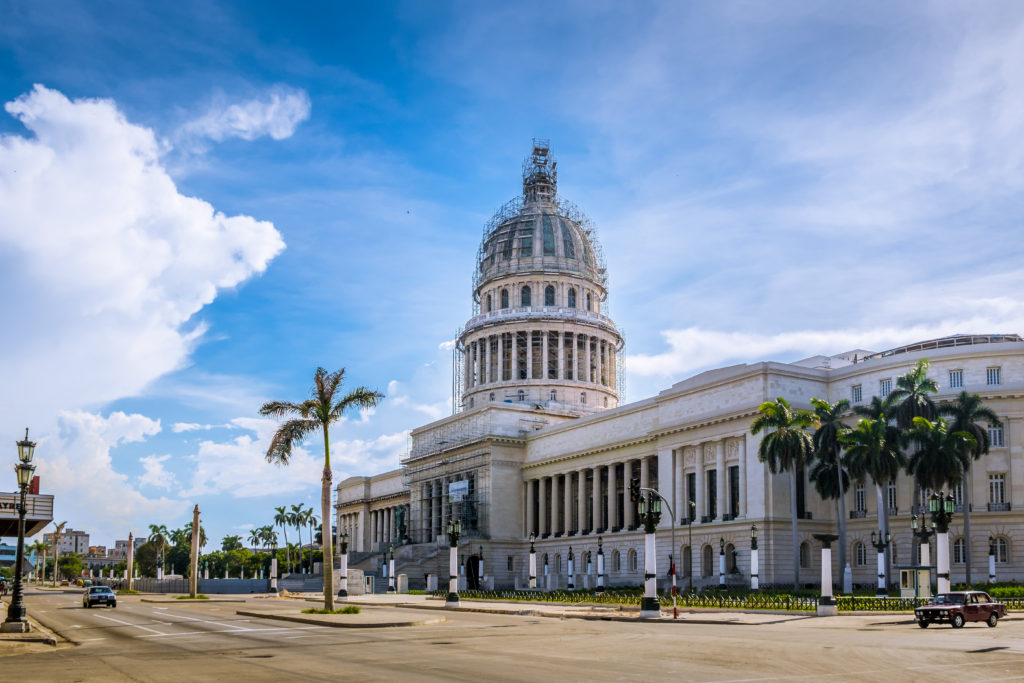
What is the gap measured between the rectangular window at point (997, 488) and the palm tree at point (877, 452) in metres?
8.78

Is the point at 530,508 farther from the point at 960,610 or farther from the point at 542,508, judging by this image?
the point at 960,610

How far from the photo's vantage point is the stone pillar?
3145 inches

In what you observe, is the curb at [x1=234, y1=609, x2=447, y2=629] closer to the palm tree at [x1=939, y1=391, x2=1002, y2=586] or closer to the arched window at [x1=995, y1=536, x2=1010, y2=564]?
the palm tree at [x1=939, y1=391, x2=1002, y2=586]

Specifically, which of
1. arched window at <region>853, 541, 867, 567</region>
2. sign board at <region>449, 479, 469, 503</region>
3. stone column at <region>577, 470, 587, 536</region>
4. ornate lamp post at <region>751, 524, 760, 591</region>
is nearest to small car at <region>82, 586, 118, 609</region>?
ornate lamp post at <region>751, 524, 760, 591</region>

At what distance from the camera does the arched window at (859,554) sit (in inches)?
2923

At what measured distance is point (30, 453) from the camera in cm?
3622

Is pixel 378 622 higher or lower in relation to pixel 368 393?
lower

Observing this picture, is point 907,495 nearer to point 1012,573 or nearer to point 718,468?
point 1012,573

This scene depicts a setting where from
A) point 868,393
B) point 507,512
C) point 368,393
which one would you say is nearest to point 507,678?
point 368,393

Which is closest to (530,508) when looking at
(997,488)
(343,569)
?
(343,569)

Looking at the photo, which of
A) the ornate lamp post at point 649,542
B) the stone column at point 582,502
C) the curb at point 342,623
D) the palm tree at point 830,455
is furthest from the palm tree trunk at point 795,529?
the curb at point 342,623

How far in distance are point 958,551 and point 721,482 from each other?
18091 mm

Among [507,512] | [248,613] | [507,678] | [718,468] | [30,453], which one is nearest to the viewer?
[507,678]

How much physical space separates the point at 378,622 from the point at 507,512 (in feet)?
235
